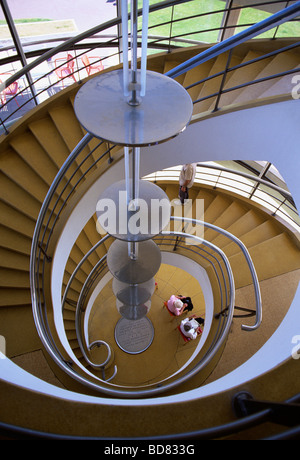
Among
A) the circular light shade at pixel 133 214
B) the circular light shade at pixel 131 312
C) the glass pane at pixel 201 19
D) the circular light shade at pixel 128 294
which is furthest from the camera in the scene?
the glass pane at pixel 201 19

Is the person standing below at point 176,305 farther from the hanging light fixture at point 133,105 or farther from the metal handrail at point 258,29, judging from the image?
the metal handrail at point 258,29

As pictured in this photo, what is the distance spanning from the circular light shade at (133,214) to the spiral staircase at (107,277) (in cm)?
62

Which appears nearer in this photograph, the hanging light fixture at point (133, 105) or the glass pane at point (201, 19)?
the hanging light fixture at point (133, 105)

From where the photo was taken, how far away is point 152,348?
618 cm

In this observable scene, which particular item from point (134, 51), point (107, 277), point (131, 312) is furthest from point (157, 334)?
point (134, 51)

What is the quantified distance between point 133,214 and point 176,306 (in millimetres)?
Result: 4308

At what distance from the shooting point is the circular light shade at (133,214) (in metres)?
2.30

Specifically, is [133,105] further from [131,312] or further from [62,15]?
[62,15]

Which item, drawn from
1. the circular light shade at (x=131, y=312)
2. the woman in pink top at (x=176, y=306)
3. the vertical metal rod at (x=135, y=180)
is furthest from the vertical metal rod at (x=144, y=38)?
the woman in pink top at (x=176, y=306)

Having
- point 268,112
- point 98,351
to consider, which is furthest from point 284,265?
point 98,351

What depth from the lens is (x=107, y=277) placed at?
20.5 feet

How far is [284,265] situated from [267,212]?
1.44 metres

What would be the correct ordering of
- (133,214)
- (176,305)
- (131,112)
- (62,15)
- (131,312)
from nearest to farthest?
1. (131,112)
2. (133,214)
3. (131,312)
4. (62,15)
5. (176,305)
